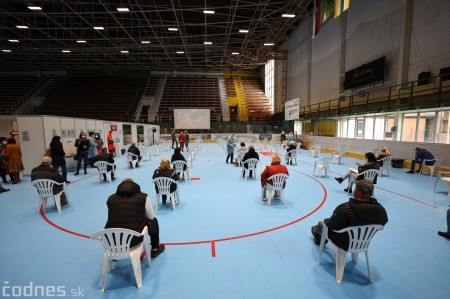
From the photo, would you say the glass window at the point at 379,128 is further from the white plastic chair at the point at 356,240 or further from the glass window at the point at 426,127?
the white plastic chair at the point at 356,240

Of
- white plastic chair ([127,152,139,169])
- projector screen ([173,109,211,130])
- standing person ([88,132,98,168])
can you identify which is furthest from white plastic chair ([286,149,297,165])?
projector screen ([173,109,211,130])

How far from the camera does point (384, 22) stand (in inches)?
509

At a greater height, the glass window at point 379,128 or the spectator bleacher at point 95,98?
the spectator bleacher at point 95,98

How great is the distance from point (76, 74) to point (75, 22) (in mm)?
23289

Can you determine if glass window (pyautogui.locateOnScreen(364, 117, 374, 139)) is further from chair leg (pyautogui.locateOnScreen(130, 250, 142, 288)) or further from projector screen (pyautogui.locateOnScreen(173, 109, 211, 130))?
projector screen (pyautogui.locateOnScreen(173, 109, 211, 130))

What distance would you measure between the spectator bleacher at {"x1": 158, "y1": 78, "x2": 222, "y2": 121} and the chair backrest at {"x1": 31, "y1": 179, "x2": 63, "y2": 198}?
25.1 metres

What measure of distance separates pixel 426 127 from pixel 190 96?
30.8 m

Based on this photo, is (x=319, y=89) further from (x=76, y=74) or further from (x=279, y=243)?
(x=76, y=74)

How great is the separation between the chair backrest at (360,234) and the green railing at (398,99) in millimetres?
10200

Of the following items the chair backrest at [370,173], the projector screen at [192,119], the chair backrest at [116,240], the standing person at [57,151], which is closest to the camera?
the chair backrest at [116,240]

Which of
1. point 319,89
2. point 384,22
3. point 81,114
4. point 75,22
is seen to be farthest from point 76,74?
point 384,22

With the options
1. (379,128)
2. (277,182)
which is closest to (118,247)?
(277,182)

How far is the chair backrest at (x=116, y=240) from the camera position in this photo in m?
2.59

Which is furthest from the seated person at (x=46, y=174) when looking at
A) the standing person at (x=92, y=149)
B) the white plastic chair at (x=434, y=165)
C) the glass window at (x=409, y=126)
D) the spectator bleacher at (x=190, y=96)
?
the spectator bleacher at (x=190, y=96)
